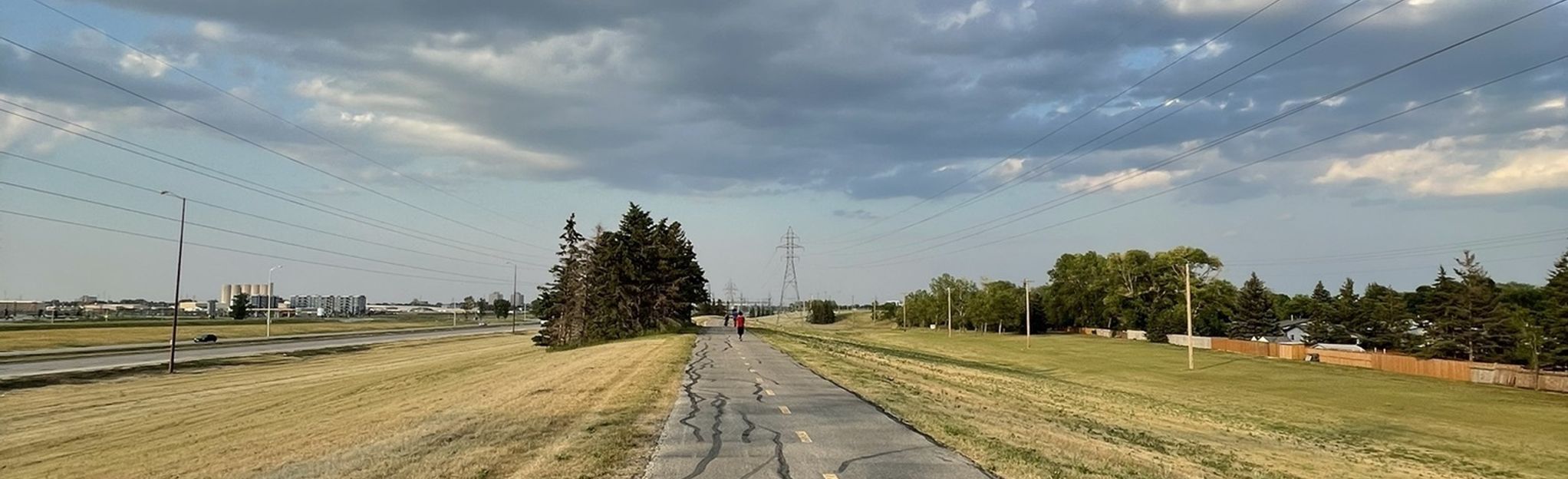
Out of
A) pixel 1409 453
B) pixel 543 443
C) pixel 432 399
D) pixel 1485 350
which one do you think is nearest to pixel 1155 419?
pixel 1409 453

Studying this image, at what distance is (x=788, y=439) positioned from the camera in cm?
1594

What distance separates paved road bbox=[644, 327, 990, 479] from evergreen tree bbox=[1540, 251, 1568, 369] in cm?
7246

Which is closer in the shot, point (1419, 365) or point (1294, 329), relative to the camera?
point (1419, 365)

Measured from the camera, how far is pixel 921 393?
27.5 metres

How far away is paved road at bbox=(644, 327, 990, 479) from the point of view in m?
12.9

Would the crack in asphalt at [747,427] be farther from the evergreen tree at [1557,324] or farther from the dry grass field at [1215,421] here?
the evergreen tree at [1557,324]

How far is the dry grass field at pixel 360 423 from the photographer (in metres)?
14.8

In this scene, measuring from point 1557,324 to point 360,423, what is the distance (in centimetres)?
8517

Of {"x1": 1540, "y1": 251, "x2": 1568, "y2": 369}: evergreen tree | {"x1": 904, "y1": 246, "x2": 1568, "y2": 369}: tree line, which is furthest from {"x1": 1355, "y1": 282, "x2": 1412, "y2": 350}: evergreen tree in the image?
{"x1": 1540, "y1": 251, "x2": 1568, "y2": 369}: evergreen tree

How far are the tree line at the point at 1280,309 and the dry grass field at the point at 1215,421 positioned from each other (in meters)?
23.7

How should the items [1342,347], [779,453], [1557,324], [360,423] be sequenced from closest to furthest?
[779,453], [360,423], [1557,324], [1342,347]

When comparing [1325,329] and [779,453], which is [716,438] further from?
[1325,329]

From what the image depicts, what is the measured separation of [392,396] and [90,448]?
9.73 meters

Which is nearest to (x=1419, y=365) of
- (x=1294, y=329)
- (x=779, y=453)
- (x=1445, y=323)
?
(x=1445, y=323)
